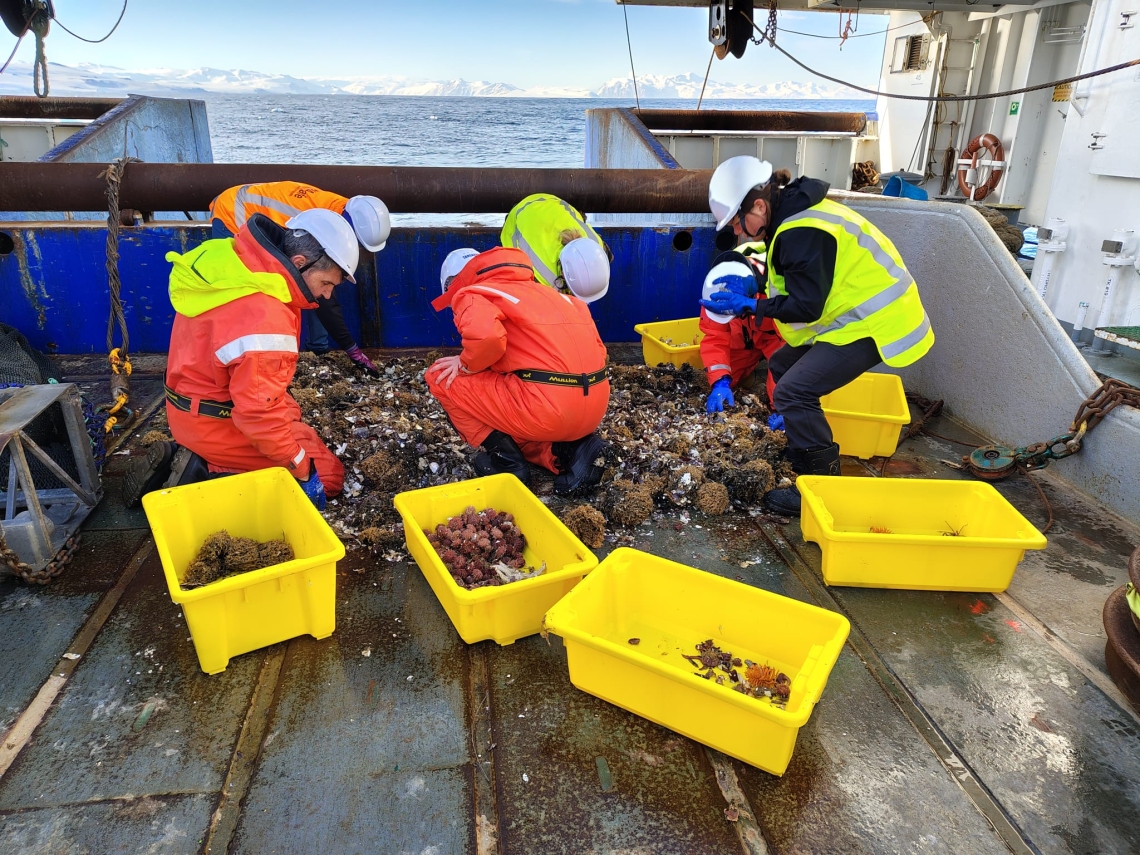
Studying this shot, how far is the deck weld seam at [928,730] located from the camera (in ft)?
6.33

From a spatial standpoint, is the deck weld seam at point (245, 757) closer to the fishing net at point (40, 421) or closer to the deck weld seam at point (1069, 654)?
the fishing net at point (40, 421)

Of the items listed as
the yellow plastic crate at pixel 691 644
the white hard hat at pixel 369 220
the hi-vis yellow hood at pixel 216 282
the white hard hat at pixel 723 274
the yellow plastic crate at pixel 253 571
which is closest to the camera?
the yellow plastic crate at pixel 691 644

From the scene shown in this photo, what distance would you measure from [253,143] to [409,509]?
44.5 metres

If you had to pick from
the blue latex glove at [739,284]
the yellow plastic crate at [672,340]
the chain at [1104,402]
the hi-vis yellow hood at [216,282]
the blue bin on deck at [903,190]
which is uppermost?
the blue bin on deck at [903,190]

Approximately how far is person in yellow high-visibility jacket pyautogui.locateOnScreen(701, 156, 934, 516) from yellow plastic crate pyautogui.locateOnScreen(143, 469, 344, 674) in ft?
7.09

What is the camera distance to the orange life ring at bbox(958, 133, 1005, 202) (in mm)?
8723

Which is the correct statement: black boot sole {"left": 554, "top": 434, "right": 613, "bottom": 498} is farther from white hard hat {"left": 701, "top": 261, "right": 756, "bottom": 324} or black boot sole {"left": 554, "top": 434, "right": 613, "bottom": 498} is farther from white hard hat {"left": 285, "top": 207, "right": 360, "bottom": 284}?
white hard hat {"left": 285, "top": 207, "right": 360, "bottom": 284}

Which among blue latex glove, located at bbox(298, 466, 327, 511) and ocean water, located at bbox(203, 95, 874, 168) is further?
ocean water, located at bbox(203, 95, 874, 168)

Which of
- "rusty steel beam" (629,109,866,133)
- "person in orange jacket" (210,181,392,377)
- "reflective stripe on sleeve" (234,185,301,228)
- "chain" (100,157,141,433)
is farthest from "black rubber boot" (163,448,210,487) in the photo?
"rusty steel beam" (629,109,866,133)

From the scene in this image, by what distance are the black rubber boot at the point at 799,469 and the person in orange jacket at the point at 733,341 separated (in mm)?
768

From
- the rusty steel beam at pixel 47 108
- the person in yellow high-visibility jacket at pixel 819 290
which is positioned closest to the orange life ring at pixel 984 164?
the person in yellow high-visibility jacket at pixel 819 290

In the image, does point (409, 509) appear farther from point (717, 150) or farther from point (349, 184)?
point (717, 150)

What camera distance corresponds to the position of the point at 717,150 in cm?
948

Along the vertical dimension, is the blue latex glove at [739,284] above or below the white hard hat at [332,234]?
below
